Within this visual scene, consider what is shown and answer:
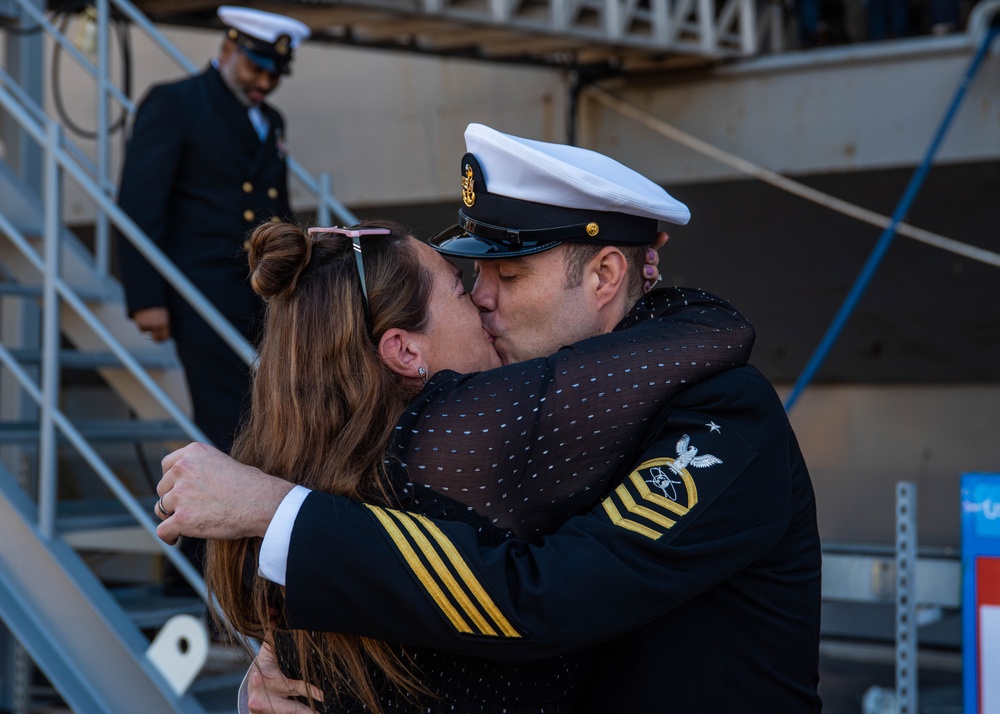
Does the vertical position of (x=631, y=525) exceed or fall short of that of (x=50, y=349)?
it exceeds it

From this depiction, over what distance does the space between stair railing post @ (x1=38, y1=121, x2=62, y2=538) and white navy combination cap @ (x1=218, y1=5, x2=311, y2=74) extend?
691 mm

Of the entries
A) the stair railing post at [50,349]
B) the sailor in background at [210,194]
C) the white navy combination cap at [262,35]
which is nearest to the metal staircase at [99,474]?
the stair railing post at [50,349]

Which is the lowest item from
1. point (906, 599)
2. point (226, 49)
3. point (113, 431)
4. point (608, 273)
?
point (906, 599)

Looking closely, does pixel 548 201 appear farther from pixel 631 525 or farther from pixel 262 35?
pixel 262 35

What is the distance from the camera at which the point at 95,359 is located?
10.5 feet

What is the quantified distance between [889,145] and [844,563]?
2645 millimetres

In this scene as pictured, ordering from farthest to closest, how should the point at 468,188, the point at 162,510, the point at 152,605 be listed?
the point at 152,605, the point at 468,188, the point at 162,510

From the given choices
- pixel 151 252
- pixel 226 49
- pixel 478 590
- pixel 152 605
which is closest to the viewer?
pixel 478 590

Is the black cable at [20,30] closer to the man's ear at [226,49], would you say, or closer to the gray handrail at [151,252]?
the man's ear at [226,49]

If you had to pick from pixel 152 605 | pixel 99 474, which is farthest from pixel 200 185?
pixel 152 605

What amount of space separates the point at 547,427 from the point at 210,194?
2.26m

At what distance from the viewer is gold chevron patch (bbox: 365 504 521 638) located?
1.16 m

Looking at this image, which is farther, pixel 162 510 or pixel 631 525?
pixel 162 510

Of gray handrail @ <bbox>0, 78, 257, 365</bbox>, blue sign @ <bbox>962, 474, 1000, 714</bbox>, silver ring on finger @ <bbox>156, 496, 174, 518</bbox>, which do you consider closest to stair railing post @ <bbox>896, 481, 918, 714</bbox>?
blue sign @ <bbox>962, 474, 1000, 714</bbox>
